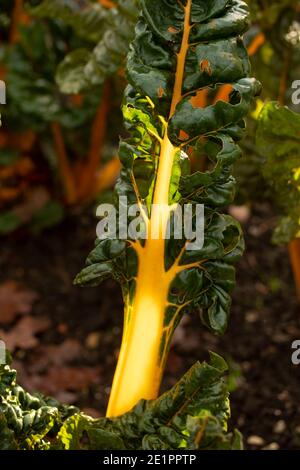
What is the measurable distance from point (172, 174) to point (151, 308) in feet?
0.71

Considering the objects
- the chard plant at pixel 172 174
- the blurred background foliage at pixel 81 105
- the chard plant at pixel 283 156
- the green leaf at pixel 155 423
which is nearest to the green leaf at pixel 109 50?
the blurred background foliage at pixel 81 105

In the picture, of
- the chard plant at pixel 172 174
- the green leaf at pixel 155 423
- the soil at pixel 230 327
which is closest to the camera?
the green leaf at pixel 155 423

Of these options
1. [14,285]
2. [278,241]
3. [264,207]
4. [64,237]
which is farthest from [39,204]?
[278,241]

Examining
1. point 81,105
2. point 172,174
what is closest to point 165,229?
point 172,174

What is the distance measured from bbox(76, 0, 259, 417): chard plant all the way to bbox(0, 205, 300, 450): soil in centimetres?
69

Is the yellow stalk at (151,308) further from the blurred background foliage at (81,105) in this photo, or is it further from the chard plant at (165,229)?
A: the blurred background foliage at (81,105)

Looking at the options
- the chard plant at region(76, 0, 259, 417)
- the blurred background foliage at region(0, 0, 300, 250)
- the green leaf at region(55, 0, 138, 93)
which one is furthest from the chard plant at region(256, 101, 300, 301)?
the green leaf at region(55, 0, 138, 93)

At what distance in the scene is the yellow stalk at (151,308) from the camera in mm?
1372

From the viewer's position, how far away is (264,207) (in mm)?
2967

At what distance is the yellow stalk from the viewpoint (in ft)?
4.50

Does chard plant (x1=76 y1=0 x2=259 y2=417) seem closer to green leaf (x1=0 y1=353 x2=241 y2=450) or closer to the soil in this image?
green leaf (x1=0 y1=353 x2=241 y2=450)

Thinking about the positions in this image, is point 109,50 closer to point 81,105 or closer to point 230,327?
point 81,105

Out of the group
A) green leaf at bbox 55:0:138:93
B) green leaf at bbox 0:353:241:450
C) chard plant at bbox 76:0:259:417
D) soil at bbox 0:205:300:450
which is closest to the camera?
green leaf at bbox 0:353:241:450

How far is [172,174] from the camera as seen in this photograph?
4.53 ft
